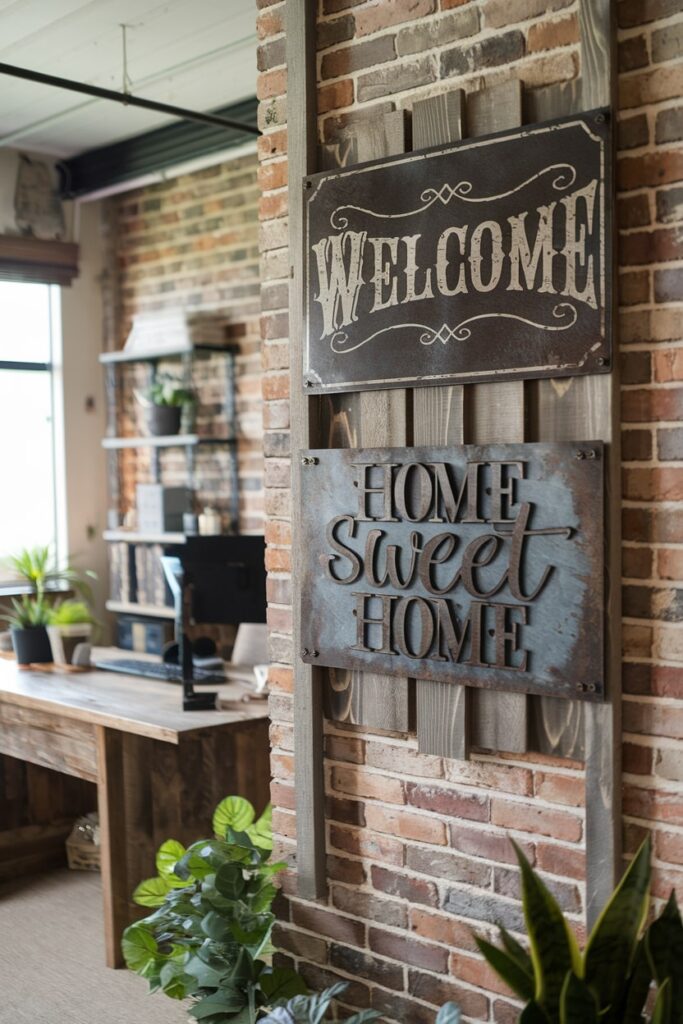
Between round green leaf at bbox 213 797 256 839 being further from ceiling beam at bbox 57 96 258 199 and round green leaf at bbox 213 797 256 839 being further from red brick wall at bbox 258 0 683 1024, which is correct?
ceiling beam at bbox 57 96 258 199

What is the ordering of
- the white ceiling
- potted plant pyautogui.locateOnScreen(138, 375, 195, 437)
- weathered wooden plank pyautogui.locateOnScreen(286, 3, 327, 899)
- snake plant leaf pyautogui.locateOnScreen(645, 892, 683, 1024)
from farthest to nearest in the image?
1. potted plant pyautogui.locateOnScreen(138, 375, 195, 437)
2. the white ceiling
3. weathered wooden plank pyautogui.locateOnScreen(286, 3, 327, 899)
4. snake plant leaf pyautogui.locateOnScreen(645, 892, 683, 1024)

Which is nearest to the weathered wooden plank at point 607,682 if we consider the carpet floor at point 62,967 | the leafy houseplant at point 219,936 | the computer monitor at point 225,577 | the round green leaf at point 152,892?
the leafy houseplant at point 219,936

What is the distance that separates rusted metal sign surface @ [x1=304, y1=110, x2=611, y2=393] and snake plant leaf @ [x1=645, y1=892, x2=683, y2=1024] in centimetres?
93

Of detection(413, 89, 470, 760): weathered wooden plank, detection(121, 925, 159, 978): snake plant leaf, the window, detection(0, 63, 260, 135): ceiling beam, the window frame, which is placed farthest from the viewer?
the window frame

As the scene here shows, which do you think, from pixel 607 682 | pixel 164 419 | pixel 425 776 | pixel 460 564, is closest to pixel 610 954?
pixel 607 682

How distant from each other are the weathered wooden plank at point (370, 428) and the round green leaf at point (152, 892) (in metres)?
0.76

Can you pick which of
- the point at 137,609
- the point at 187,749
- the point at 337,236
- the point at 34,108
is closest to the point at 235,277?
the point at 34,108

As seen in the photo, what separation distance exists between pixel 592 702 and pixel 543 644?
0.46ft

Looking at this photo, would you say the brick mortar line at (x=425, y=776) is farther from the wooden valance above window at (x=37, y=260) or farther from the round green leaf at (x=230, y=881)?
the wooden valance above window at (x=37, y=260)

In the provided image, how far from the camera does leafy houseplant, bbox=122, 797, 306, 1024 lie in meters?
2.42

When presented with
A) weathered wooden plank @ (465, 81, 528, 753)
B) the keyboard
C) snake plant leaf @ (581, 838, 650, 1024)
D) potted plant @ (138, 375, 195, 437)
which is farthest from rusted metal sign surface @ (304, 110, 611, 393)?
potted plant @ (138, 375, 195, 437)

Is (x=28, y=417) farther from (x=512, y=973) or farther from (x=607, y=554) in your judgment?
(x=512, y=973)

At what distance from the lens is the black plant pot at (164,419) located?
5.78 meters

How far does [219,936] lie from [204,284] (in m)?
3.99
